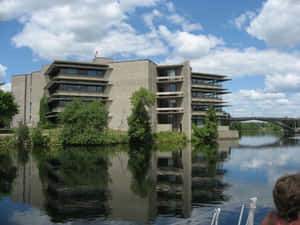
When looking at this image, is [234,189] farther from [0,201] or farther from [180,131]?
[180,131]

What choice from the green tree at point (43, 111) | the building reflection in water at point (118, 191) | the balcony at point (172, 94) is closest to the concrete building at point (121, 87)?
the balcony at point (172, 94)

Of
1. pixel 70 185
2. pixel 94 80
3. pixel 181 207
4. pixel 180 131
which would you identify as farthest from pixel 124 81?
pixel 181 207

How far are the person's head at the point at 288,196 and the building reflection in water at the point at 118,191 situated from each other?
8915 millimetres

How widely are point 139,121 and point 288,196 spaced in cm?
5283

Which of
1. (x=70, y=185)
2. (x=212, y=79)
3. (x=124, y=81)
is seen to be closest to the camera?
(x=70, y=185)

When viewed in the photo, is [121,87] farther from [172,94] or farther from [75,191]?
[75,191]

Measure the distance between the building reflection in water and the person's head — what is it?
351 inches

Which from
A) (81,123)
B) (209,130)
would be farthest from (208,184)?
(209,130)

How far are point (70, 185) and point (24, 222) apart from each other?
6970 mm

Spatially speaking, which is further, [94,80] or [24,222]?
[94,80]

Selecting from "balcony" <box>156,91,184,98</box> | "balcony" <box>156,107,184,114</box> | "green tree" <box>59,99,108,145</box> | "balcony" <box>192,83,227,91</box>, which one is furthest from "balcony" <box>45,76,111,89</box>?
"balcony" <box>192,83,227,91</box>

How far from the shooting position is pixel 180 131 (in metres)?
71.7

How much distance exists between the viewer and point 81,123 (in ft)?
169

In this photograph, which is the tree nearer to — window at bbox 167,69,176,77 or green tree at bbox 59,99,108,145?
green tree at bbox 59,99,108,145
